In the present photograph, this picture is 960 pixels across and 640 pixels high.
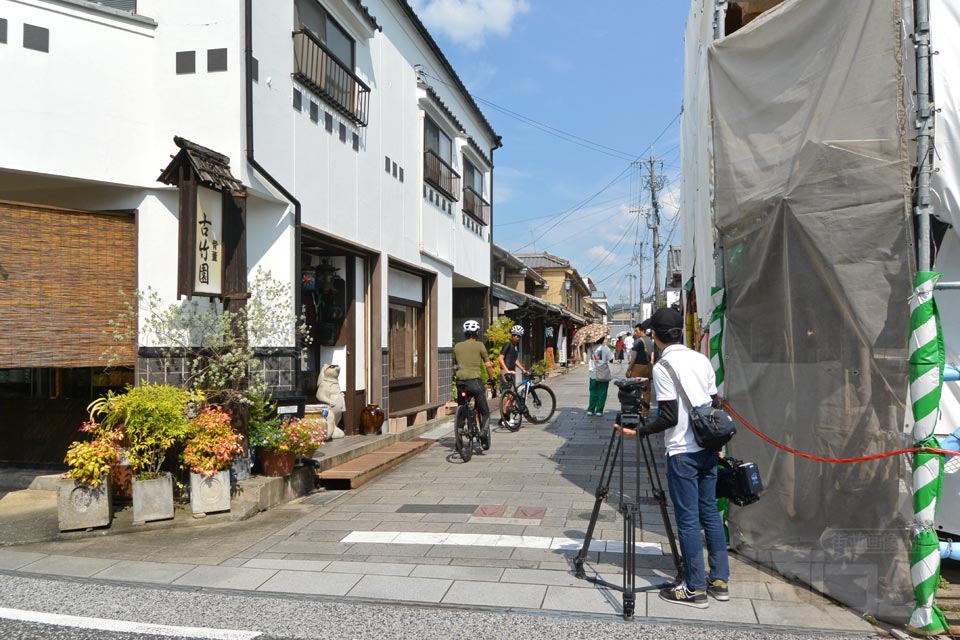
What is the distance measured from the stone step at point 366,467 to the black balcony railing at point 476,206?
26.3 feet

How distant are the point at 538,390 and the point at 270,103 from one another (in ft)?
28.1

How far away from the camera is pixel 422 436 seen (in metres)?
12.8

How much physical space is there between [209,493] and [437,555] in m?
2.51

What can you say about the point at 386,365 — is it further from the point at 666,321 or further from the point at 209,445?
the point at 666,321

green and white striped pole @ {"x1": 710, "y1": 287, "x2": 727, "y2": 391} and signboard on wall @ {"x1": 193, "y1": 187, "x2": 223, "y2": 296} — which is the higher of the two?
signboard on wall @ {"x1": 193, "y1": 187, "x2": 223, "y2": 296}

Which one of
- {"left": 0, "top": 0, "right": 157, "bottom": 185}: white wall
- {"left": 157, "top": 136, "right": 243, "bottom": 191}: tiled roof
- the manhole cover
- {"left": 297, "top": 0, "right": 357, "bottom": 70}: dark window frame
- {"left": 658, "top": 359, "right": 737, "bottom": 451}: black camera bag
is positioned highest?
{"left": 297, "top": 0, "right": 357, "bottom": 70}: dark window frame

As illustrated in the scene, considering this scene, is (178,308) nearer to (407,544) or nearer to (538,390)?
(407,544)

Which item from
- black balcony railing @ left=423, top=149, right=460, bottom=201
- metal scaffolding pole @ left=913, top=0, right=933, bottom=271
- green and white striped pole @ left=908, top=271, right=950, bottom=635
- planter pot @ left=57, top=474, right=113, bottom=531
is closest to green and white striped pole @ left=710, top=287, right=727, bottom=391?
metal scaffolding pole @ left=913, top=0, right=933, bottom=271

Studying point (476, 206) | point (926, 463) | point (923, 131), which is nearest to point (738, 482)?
point (926, 463)

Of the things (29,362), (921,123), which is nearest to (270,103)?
(29,362)

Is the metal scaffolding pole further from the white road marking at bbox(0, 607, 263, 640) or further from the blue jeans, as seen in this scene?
the white road marking at bbox(0, 607, 263, 640)

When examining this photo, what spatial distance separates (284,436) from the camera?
7.93 meters

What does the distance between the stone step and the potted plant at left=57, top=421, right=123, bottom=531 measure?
255 cm

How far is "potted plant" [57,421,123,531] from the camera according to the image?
669cm
